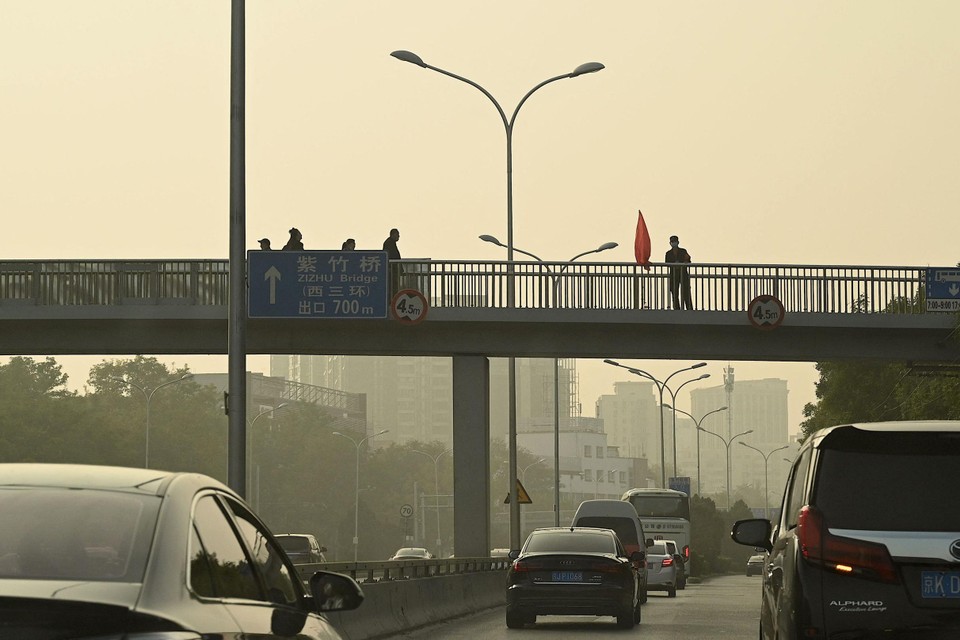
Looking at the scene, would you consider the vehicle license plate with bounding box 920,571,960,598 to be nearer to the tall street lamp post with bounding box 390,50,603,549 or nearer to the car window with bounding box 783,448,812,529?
the car window with bounding box 783,448,812,529

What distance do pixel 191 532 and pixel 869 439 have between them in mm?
4303

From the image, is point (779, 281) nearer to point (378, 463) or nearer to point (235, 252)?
point (235, 252)

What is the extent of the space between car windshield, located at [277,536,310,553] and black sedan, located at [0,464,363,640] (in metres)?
29.4

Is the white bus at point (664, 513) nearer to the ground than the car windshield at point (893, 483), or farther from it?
nearer to the ground

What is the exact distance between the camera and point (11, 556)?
5.20m

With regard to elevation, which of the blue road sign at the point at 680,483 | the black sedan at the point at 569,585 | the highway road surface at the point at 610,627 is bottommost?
the blue road sign at the point at 680,483

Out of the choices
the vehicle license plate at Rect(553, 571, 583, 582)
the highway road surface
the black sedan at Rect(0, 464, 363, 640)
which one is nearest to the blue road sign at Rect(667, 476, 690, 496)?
the highway road surface

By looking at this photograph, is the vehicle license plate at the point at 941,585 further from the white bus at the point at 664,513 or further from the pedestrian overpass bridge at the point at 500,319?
the white bus at the point at 664,513

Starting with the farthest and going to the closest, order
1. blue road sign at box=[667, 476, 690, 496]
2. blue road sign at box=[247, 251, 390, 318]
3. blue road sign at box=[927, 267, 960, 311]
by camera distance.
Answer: blue road sign at box=[667, 476, 690, 496], blue road sign at box=[927, 267, 960, 311], blue road sign at box=[247, 251, 390, 318]

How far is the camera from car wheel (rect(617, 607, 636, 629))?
22.3m

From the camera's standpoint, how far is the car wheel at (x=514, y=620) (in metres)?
22.5

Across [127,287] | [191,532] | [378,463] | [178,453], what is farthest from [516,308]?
[378,463]

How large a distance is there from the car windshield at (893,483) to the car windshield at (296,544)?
27.4 meters

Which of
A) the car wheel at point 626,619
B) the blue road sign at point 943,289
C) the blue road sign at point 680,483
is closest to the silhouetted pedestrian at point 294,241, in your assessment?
the blue road sign at point 943,289
